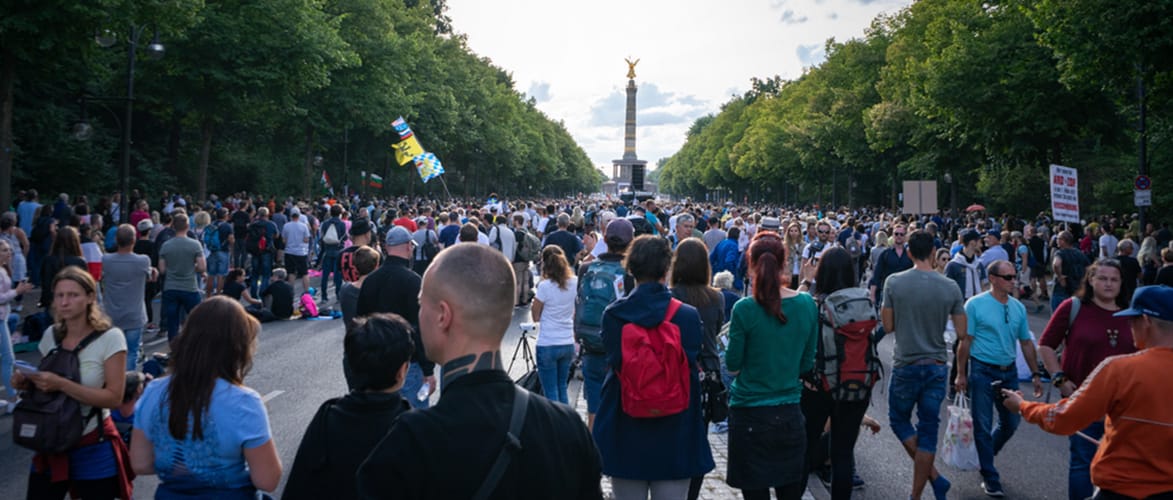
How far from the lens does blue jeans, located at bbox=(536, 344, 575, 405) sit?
23.5ft

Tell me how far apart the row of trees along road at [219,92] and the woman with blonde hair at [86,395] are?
14.1 metres

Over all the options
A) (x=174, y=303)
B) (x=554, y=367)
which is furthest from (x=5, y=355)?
(x=554, y=367)

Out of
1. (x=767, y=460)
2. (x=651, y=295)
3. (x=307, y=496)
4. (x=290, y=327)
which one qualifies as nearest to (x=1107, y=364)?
(x=767, y=460)

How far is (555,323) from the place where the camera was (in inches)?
280

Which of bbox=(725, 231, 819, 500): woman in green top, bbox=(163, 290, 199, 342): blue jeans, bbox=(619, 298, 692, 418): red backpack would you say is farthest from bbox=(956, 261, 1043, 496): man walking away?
bbox=(163, 290, 199, 342): blue jeans

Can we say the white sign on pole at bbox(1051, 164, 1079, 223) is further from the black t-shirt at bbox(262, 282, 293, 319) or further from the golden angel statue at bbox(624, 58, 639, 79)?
the golden angel statue at bbox(624, 58, 639, 79)

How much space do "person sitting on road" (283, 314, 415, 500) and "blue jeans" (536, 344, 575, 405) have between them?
372cm

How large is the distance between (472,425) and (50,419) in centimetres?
307

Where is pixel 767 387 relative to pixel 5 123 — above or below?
below

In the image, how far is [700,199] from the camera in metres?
150

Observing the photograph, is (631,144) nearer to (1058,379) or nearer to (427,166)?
(427,166)

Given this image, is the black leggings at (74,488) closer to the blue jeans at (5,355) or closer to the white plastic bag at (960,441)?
the blue jeans at (5,355)

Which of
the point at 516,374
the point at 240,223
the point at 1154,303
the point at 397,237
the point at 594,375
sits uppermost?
the point at 240,223

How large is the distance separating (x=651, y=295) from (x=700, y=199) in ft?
481
